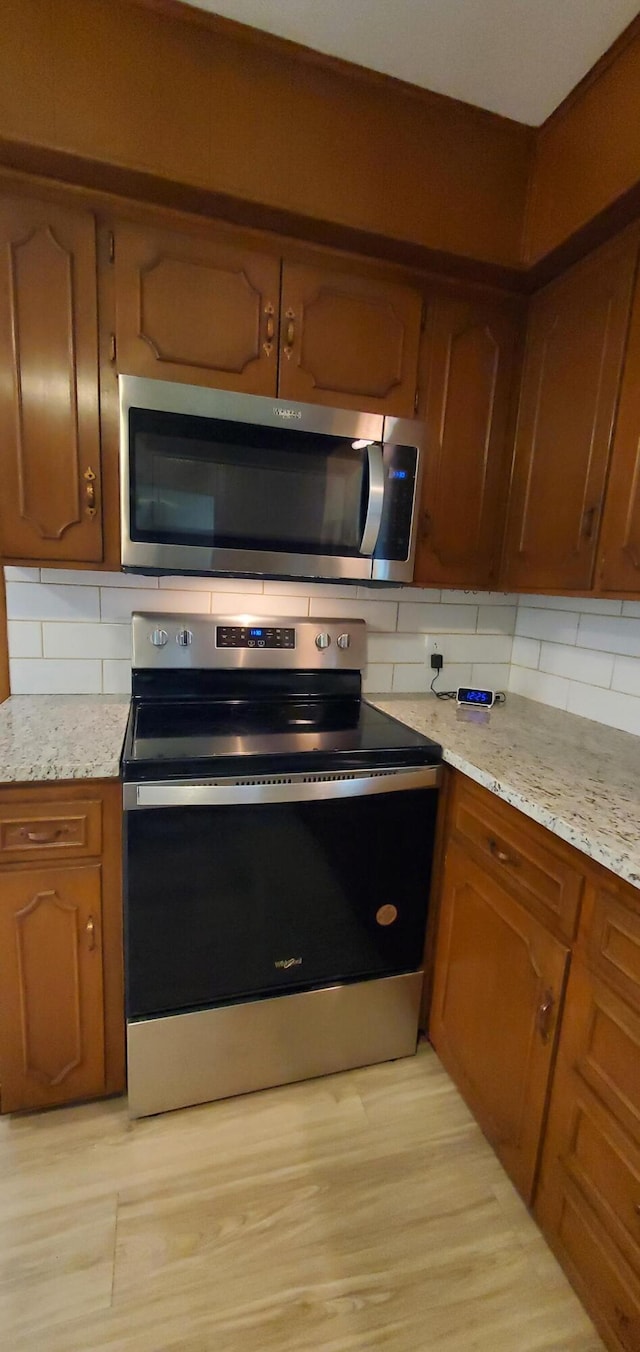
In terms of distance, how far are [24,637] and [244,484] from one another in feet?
2.56

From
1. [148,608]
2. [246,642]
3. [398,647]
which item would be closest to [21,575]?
[148,608]

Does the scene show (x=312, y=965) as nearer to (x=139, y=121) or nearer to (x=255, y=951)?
(x=255, y=951)

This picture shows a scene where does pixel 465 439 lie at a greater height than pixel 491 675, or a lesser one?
greater

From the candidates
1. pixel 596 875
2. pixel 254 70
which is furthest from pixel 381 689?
pixel 254 70

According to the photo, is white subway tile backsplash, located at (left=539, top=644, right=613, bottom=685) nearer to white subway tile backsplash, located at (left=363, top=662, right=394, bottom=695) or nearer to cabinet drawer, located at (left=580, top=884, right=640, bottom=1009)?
white subway tile backsplash, located at (left=363, top=662, right=394, bottom=695)

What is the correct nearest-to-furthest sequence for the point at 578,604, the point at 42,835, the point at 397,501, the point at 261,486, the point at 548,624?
1. the point at 42,835
2. the point at 261,486
3. the point at 397,501
4. the point at 578,604
5. the point at 548,624

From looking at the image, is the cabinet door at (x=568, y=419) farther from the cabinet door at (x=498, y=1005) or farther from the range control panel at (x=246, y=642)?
the cabinet door at (x=498, y=1005)

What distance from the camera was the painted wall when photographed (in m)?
1.64

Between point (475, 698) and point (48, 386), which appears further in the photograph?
point (475, 698)

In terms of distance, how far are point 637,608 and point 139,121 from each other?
1.65 metres

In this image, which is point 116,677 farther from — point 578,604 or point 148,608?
point 578,604

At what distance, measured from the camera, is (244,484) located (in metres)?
1.43

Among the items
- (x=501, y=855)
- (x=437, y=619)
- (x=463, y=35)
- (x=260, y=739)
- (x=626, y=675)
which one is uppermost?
(x=463, y=35)

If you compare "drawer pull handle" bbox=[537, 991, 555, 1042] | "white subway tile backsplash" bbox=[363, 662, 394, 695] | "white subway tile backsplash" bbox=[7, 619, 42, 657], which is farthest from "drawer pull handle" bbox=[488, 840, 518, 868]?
"white subway tile backsplash" bbox=[7, 619, 42, 657]
